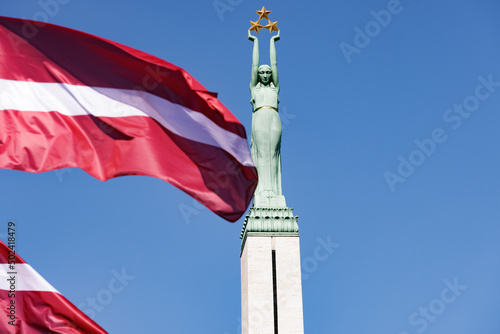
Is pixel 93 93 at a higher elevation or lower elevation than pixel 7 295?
higher

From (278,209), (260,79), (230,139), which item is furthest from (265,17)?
(230,139)

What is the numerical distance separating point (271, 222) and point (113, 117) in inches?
1160

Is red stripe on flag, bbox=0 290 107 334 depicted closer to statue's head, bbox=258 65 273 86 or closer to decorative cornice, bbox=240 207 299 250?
decorative cornice, bbox=240 207 299 250

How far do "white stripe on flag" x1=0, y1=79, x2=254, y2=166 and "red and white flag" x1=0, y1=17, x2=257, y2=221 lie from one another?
2 centimetres

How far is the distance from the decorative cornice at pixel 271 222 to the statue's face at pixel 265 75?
A: 25.6 feet

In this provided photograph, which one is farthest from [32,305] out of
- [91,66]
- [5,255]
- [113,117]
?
[91,66]

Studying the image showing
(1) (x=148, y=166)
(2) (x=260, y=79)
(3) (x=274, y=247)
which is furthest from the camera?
(2) (x=260, y=79)

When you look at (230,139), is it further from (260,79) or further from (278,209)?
(260,79)

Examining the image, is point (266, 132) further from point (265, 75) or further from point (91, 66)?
point (91, 66)

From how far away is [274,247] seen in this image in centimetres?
4500

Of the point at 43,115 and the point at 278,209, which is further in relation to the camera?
the point at 278,209

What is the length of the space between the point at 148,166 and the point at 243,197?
1989 mm

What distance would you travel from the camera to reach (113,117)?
648 inches

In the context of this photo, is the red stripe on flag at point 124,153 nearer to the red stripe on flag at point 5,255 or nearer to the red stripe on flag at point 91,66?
the red stripe on flag at point 91,66
